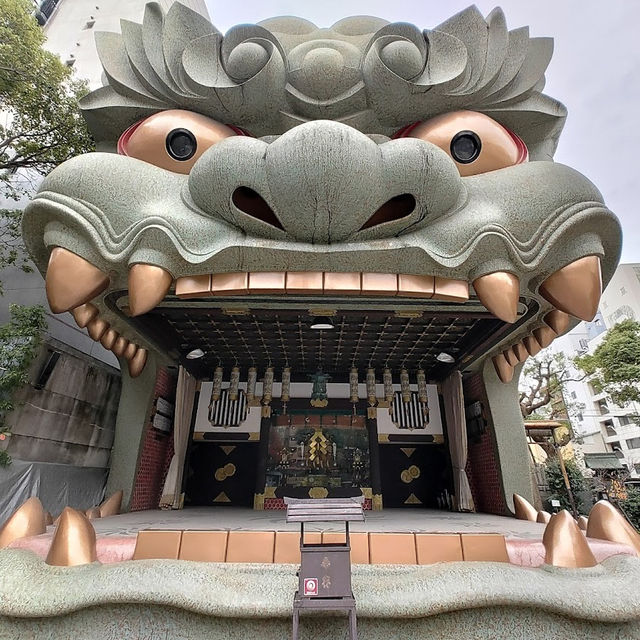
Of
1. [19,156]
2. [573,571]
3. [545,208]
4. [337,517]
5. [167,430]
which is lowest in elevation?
[573,571]

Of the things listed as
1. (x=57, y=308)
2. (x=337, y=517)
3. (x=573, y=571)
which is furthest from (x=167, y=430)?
(x=573, y=571)

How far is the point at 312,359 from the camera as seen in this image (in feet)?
26.4

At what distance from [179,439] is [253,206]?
549cm

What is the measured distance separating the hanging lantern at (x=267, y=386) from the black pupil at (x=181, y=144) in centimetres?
484

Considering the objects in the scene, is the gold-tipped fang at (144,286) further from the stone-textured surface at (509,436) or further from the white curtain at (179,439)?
the stone-textured surface at (509,436)

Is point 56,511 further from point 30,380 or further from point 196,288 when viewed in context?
point 196,288

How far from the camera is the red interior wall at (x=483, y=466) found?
683 cm

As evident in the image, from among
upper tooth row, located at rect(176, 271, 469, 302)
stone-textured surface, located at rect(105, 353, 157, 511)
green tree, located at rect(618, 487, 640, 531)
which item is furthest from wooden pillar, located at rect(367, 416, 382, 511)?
green tree, located at rect(618, 487, 640, 531)

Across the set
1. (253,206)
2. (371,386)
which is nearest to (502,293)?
(253,206)

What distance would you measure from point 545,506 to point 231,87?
16979mm

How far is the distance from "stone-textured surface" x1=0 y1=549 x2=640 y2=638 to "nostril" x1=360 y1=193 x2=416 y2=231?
282cm

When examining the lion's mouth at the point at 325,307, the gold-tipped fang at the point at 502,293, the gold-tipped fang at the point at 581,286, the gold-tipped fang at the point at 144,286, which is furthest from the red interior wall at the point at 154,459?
the gold-tipped fang at the point at 581,286

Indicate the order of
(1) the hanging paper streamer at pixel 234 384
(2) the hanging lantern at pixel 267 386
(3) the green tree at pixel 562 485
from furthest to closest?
(3) the green tree at pixel 562 485, (2) the hanging lantern at pixel 267 386, (1) the hanging paper streamer at pixel 234 384

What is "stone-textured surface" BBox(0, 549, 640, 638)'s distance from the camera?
255cm
